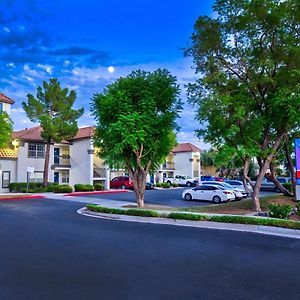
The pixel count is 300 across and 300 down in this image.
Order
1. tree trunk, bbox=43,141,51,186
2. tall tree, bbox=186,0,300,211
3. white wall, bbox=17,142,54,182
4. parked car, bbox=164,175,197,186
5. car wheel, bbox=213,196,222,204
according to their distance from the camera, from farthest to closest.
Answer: parked car, bbox=164,175,197,186 → white wall, bbox=17,142,54,182 → tree trunk, bbox=43,141,51,186 → car wheel, bbox=213,196,222,204 → tall tree, bbox=186,0,300,211

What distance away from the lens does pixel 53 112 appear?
37.7 metres

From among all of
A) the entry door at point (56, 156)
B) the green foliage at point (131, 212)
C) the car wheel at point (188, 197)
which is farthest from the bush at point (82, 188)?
the green foliage at point (131, 212)

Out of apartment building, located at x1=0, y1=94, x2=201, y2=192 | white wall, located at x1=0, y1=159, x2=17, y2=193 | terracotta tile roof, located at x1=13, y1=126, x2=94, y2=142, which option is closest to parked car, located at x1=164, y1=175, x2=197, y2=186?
apartment building, located at x1=0, y1=94, x2=201, y2=192

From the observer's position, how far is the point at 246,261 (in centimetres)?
793

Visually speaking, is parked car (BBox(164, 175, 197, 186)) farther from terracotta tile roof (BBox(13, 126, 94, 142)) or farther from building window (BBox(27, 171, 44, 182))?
building window (BBox(27, 171, 44, 182))

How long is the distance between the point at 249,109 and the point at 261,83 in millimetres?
1597

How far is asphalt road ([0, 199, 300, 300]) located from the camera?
573 centimetres

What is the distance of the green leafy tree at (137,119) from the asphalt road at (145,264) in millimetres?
7847

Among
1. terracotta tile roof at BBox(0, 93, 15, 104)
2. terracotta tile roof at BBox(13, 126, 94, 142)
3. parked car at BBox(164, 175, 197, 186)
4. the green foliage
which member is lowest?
the green foliage

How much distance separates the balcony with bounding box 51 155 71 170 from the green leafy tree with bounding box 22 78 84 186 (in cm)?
395

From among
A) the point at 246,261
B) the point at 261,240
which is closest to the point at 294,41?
the point at 261,240

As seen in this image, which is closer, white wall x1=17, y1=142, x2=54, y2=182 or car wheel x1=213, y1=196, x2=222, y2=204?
car wheel x1=213, y1=196, x2=222, y2=204

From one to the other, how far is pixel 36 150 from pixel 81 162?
18.5 ft

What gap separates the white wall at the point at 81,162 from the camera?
136 feet
